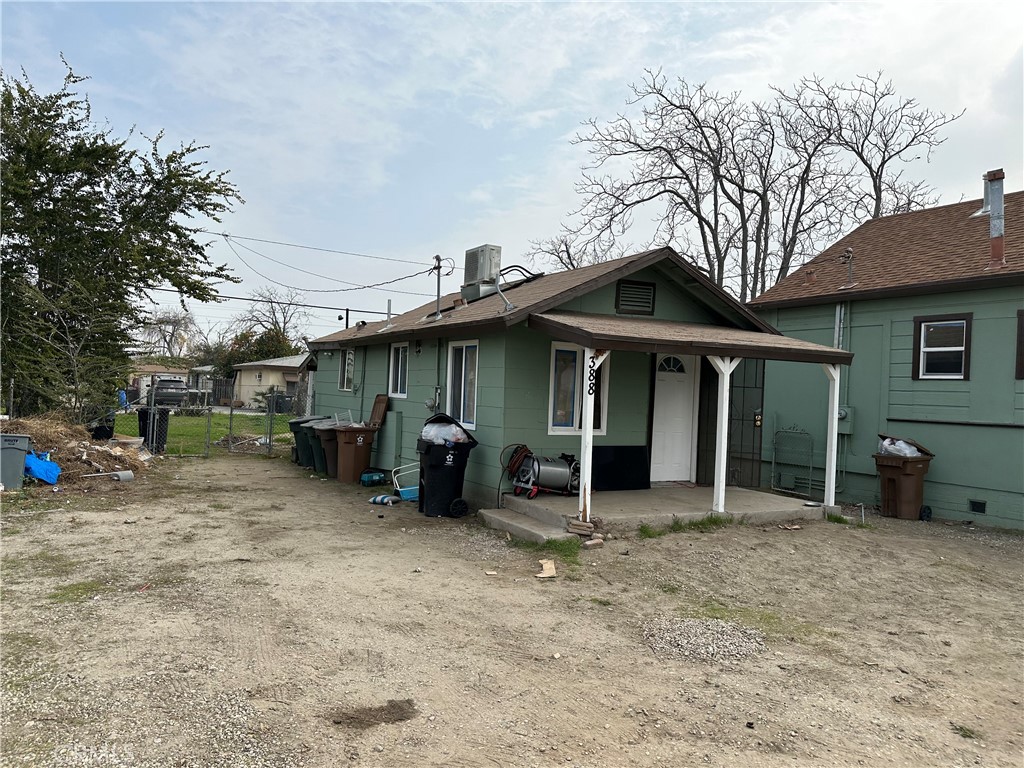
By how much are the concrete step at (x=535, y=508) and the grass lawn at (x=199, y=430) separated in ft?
30.5

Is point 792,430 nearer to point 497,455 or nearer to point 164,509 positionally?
point 497,455

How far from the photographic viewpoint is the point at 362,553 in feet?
22.9

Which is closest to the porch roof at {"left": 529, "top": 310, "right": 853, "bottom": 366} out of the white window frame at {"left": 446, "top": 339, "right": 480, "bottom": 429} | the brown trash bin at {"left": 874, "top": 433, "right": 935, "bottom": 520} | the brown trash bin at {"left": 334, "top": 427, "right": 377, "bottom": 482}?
the white window frame at {"left": 446, "top": 339, "right": 480, "bottom": 429}

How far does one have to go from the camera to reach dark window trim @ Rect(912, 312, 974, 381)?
10.0 metres

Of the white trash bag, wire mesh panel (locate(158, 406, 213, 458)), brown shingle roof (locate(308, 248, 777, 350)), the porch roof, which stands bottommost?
wire mesh panel (locate(158, 406, 213, 458))

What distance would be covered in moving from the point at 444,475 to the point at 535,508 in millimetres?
1414

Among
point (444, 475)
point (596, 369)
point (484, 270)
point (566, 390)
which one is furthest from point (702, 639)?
point (484, 270)

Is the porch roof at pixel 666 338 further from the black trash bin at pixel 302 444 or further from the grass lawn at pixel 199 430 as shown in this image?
the grass lawn at pixel 199 430

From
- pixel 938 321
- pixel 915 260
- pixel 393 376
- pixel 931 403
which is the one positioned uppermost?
pixel 915 260

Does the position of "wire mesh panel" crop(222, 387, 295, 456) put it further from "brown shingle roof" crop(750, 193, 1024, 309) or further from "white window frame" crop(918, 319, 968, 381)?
"white window frame" crop(918, 319, 968, 381)

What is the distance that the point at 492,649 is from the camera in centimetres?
450

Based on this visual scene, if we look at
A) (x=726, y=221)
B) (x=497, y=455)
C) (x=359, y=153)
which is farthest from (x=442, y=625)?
(x=726, y=221)

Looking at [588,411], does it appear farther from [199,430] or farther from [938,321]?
[199,430]

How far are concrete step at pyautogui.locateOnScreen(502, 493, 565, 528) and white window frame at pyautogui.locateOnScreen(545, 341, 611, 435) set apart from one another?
3.50 ft
